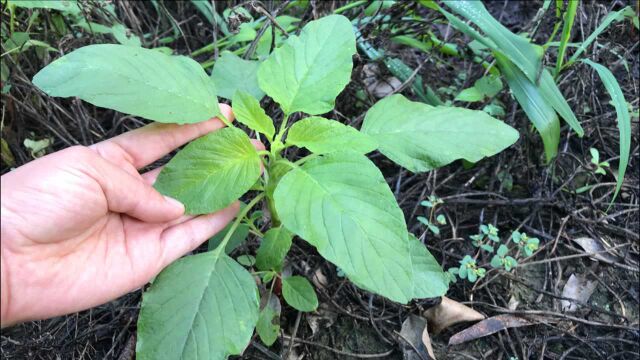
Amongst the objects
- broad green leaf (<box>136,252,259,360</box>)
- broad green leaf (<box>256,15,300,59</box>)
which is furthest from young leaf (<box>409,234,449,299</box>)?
broad green leaf (<box>256,15,300,59</box>)

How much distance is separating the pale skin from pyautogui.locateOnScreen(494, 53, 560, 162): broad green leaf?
3.72ft

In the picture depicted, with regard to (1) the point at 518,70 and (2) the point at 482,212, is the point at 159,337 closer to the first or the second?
(2) the point at 482,212

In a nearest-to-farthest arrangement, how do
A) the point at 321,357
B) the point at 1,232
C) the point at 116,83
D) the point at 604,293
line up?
the point at 1,232, the point at 116,83, the point at 321,357, the point at 604,293

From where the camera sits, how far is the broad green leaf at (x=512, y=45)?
74.0 inches

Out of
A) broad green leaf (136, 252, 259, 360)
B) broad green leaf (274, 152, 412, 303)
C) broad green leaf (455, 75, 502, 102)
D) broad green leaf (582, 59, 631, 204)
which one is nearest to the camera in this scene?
broad green leaf (274, 152, 412, 303)

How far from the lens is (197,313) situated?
122 cm

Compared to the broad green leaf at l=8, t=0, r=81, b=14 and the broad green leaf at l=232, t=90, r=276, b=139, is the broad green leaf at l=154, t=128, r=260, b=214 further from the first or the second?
the broad green leaf at l=8, t=0, r=81, b=14

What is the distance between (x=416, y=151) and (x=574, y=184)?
105cm

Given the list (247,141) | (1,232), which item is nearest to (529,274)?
(247,141)

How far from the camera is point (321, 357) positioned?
1667 millimetres

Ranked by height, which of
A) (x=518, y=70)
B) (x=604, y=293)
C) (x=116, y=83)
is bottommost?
(x=604, y=293)

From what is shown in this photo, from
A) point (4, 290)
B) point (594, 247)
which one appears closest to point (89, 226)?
point (4, 290)

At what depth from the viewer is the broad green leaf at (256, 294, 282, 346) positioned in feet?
4.94

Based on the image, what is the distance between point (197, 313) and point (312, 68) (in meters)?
0.73
